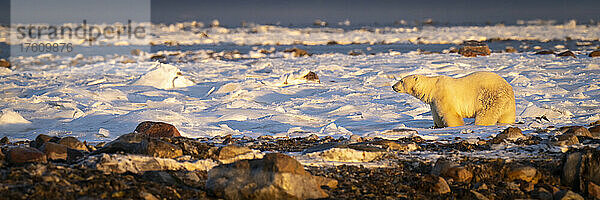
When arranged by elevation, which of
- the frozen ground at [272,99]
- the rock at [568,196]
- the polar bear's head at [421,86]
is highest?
the polar bear's head at [421,86]

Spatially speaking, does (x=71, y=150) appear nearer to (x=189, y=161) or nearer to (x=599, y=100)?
(x=189, y=161)

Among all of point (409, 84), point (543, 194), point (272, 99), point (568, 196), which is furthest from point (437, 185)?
point (272, 99)

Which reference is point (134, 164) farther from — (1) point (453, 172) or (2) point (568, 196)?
(2) point (568, 196)

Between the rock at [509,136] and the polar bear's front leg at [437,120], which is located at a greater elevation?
the rock at [509,136]

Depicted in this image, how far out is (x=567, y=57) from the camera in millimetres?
18312

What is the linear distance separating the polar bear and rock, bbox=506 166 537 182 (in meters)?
3.53

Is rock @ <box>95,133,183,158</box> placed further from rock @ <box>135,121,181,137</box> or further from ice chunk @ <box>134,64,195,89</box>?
ice chunk @ <box>134,64,195,89</box>

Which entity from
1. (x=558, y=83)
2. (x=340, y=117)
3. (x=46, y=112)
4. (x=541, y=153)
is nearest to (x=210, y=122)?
(x=340, y=117)

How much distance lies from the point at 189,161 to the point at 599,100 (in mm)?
8773

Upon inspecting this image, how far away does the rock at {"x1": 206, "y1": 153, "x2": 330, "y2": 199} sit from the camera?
4.10 m

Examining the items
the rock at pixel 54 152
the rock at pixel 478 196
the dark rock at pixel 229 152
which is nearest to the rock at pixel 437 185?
the rock at pixel 478 196

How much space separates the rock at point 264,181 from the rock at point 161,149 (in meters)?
0.83

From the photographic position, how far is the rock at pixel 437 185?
4.76m

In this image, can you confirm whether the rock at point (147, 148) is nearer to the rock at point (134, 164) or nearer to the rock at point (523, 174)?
the rock at point (134, 164)
